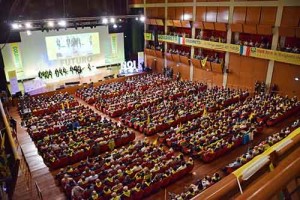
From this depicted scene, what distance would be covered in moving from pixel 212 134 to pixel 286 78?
9.23 metres

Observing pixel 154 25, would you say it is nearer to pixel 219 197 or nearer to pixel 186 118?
pixel 186 118

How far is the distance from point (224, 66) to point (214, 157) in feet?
41.1

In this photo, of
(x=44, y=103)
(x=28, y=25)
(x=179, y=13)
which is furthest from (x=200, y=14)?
(x=44, y=103)

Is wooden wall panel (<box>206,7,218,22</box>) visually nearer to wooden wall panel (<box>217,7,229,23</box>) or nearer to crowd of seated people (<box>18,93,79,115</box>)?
wooden wall panel (<box>217,7,229,23</box>)

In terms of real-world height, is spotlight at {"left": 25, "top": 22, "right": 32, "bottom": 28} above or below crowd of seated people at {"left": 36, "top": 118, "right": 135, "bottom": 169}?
above

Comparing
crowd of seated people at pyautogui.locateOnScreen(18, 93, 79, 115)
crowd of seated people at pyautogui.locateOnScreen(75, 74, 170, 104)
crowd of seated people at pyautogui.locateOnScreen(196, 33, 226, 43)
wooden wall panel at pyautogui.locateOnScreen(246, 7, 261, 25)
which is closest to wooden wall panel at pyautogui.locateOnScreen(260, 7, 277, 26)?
wooden wall panel at pyautogui.locateOnScreen(246, 7, 261, 25)

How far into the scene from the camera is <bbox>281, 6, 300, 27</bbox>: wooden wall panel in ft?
57.0

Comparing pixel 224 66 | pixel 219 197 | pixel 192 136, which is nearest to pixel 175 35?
pixel 224 66

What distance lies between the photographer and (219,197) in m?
1.07

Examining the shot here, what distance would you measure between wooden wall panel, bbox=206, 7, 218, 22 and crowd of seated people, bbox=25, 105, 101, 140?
13.6 m

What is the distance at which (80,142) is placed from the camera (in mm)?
13742

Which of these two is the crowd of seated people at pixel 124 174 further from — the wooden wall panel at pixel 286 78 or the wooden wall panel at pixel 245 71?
the wooden wall panel at pixel 245 71

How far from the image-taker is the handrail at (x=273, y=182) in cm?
89

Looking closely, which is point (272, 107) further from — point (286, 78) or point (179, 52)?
point (179, 52)
